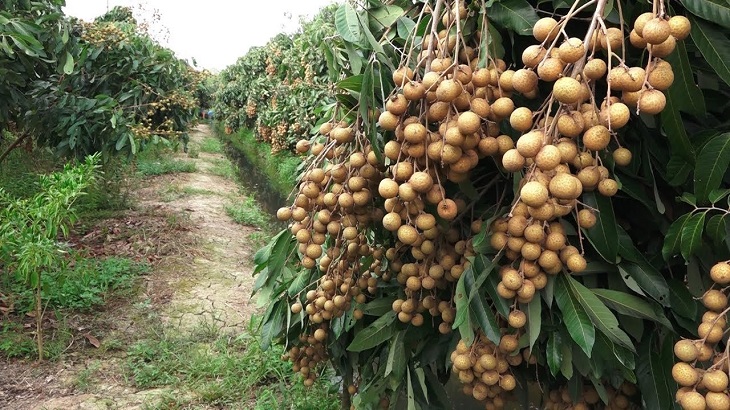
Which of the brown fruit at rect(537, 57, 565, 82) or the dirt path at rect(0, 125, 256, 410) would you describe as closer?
the brown fruit at rect(537, 57, 565, 82)

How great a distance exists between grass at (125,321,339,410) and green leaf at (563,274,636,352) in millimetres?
2021

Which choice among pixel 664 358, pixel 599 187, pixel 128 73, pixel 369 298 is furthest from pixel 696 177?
pixel 128 73

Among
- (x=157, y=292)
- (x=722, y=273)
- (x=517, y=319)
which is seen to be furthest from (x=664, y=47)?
(x=157, y=292)

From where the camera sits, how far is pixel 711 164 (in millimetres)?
818

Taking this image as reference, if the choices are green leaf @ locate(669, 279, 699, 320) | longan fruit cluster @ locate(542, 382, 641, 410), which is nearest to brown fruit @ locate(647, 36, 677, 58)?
green leaf @ locate(669, 279, 699, 320)

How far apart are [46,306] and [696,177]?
3867mm

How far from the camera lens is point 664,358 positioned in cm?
96

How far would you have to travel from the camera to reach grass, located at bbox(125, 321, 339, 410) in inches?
114

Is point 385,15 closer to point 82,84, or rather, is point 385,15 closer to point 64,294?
point 64,294

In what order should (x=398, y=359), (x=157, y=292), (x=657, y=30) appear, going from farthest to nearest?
1. (x=157, y=292)
2. (x=398, y=359)
3. (x=657, y=30)

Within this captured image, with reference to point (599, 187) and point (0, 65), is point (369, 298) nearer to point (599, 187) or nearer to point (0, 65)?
point (599, 187)

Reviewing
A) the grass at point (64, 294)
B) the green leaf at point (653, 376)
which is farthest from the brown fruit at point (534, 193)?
the grass at point (64, 294)

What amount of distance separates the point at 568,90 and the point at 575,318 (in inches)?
A: 15.0

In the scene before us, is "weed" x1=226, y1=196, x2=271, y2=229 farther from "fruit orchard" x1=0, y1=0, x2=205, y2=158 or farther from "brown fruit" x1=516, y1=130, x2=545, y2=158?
"brown fruit" x1=516, y1=130, x2=545, y2=158
